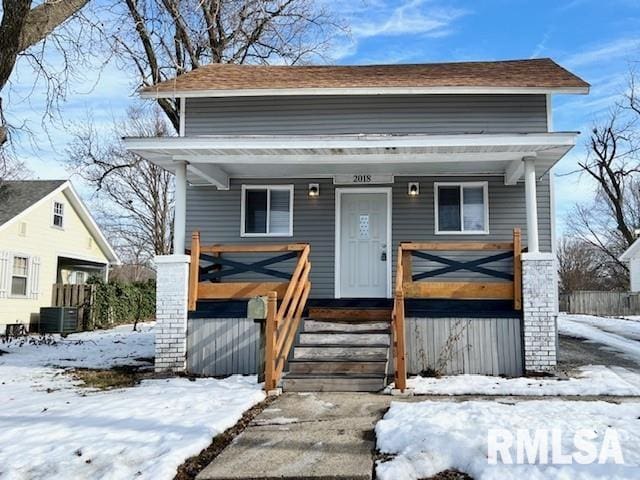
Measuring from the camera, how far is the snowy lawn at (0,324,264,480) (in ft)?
13.4

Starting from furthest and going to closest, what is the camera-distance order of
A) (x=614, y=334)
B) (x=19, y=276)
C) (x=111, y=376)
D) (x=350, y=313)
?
(x=19, y=276)
(x=614, y=334)
(x=350, y=313)
(x=111, y=376)

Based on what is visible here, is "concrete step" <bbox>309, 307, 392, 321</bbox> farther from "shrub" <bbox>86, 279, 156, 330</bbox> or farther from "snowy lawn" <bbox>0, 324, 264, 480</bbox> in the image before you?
"shrub" <bbox>86, 279, 156, 330</bbox>

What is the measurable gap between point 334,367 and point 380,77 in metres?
5.81

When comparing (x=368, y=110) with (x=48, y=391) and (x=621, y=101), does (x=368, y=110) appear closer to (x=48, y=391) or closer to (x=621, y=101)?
(x=48, y=391)

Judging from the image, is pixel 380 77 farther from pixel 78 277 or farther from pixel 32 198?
pixel 78 277

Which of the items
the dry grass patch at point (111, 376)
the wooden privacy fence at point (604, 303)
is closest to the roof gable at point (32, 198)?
the dry grass patch at point (111, 376)

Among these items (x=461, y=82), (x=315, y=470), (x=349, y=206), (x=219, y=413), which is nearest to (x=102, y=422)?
(x=219, y=413)

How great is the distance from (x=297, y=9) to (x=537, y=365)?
14026mm

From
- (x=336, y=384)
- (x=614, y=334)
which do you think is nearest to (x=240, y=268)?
(x=336, y=384)

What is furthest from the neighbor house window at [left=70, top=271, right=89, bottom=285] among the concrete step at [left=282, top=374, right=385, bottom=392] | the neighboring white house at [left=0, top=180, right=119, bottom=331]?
the concrete step at [left=282, top=374, right=385, bottom=392]

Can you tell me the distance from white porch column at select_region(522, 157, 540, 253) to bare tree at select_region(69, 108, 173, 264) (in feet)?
67.1

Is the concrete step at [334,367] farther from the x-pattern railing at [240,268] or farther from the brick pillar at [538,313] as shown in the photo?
the brick pillar at [538,313]

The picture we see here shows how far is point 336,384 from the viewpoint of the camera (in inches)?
277

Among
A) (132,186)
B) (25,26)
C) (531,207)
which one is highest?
(132,186)
